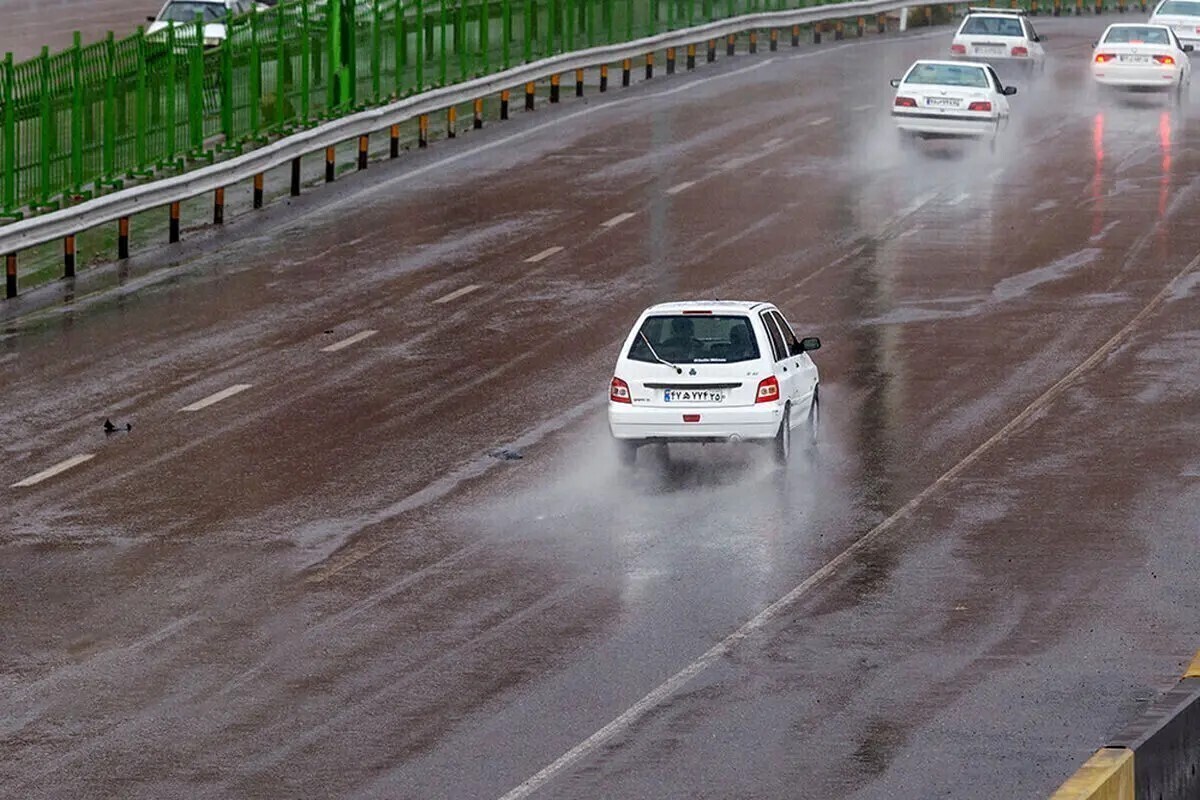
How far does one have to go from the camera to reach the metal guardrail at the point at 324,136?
97.9 feet

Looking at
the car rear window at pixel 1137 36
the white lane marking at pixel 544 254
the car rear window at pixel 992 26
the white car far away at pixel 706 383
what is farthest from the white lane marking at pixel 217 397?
the car rear window at pixel 992 26

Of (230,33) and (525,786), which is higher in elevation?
(230,33)

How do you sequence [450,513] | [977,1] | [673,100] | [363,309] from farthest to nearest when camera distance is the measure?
[977,1], [673,100], [363,309], [450,513]

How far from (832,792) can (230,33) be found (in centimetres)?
2556

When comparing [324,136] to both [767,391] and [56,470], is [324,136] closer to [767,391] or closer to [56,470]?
[56,470]

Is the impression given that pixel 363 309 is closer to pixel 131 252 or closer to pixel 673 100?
pixel 131 252

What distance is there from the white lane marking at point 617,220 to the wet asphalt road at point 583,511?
0.52 feet

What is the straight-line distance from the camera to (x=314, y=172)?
39.2 meters

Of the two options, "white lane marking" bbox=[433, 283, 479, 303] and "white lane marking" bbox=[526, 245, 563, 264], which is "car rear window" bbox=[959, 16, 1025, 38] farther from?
"white lane marking" bbox=[433, 283, 479, 303]

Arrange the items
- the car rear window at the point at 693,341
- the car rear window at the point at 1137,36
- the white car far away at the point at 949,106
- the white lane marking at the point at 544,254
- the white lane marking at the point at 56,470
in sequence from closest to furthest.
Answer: the white lane marking at the point at 56,470, the car rear window at the point at 693,341, the white lane marking at the point at 544,254, the white car far away at the point at 949,106, the car rear window at the point at 1137,36

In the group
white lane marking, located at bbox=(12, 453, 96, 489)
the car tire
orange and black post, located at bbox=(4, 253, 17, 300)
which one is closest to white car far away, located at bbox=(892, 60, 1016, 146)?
orange and black post, located at bbox=(4, 253, 17, 300)

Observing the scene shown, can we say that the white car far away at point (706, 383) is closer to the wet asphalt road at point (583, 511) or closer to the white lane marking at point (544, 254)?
the wet asphalt road at point (583, 511)

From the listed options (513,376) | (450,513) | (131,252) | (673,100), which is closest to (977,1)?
(673,100)

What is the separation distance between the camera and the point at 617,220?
34875 mm
